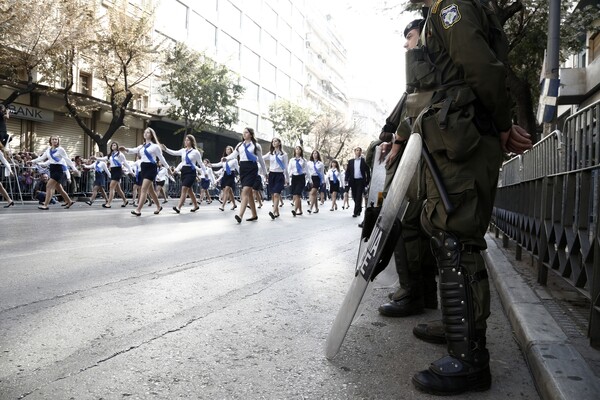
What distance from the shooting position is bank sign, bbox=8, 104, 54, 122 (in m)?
23.1

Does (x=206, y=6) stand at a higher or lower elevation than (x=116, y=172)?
higher

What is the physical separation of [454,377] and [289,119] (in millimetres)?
44881

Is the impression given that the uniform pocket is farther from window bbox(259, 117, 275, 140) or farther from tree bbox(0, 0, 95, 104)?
window bbox(259, 117, 275, 140)

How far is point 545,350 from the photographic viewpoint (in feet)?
8.82

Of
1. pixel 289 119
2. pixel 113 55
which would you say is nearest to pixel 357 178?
pixel 113 55

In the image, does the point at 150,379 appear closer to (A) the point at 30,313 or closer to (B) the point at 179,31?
(A) the point at 30,313

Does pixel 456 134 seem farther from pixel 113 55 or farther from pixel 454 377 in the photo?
pixel 113 55

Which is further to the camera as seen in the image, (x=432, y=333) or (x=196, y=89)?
(x=196, y=89)

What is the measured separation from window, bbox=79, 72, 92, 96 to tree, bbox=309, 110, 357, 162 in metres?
29.0

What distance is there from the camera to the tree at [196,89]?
28.7 meters

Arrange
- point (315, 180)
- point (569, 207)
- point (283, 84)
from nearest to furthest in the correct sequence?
point (569, 207)
point (315, 180)
point (283, 84)

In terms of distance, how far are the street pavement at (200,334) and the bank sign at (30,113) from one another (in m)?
19.5

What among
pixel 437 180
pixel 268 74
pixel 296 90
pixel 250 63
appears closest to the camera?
pixel 437 180

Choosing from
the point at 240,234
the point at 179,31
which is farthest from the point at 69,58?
the point at 240,234
